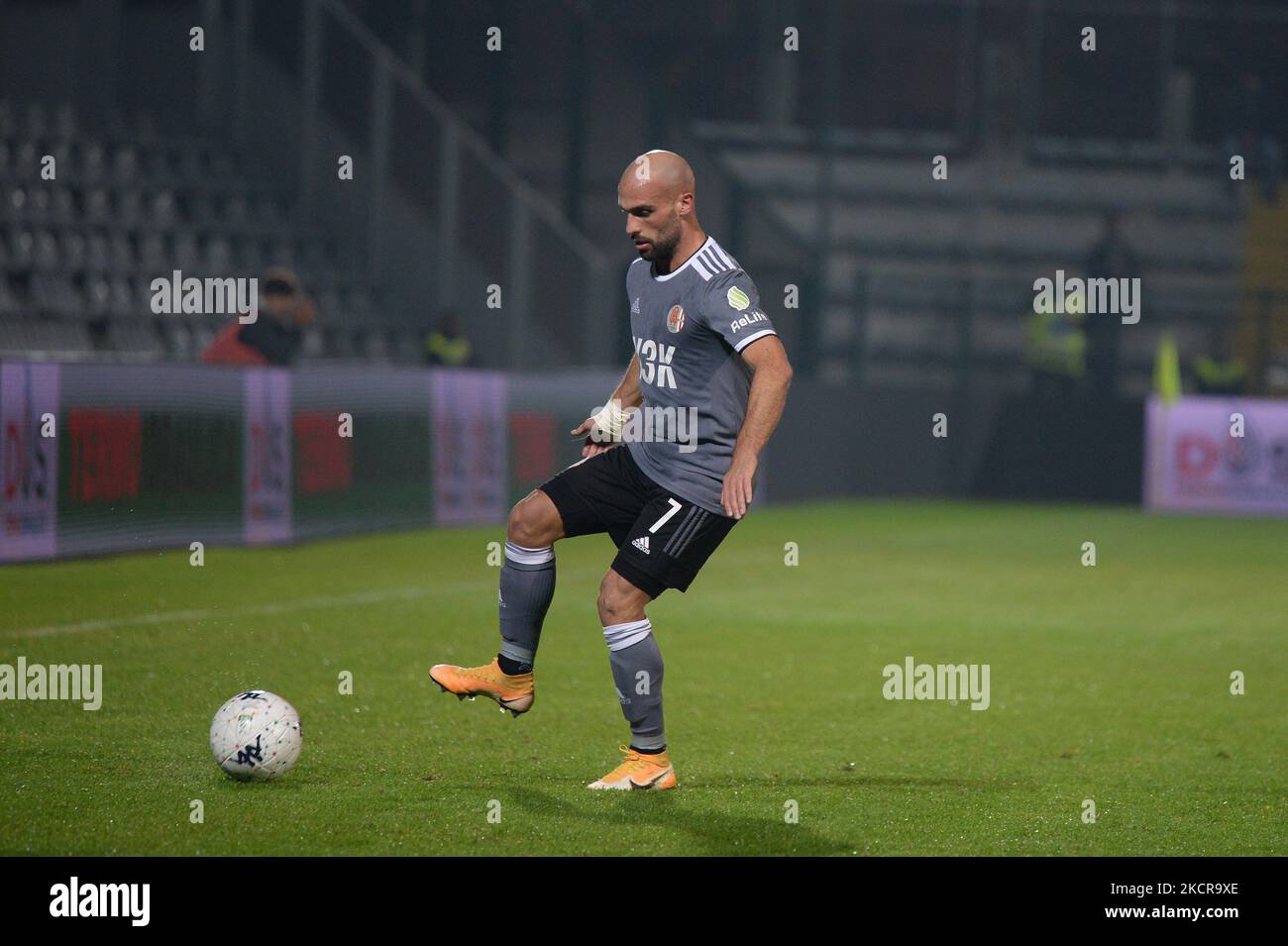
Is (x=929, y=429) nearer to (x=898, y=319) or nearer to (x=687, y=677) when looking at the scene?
(x=898, y=319)

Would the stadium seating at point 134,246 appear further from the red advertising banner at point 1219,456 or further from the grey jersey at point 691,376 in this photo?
the grey jersey at point 691,376

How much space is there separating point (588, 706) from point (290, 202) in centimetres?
1407

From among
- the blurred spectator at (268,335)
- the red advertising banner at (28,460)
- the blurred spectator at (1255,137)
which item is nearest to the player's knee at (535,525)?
the red advertising banner at (28,460)

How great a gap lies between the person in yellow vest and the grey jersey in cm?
1759

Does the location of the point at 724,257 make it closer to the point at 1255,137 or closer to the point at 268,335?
the point at 268,335

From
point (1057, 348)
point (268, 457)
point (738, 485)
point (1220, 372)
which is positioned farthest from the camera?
point (1057, 348)

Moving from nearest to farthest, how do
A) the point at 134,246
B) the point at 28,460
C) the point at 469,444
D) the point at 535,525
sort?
the point at 535,525 → the point at 28,460 → the point at 469,444 → the point at 134,246

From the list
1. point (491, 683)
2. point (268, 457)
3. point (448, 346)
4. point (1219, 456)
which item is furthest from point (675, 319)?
point (1219, 456)

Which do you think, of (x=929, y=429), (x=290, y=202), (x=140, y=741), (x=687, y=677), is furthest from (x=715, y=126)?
(x=140, y=741)

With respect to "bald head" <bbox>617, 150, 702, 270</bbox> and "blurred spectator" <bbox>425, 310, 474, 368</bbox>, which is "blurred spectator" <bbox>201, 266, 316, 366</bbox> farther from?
"bald head" <bbox>617, 150, 702, 270</bbox>

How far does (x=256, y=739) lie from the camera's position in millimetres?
5980

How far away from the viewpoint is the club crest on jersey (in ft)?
19.6

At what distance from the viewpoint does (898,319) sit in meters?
24.8

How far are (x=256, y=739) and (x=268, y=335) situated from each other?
865 cm
